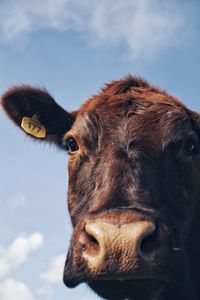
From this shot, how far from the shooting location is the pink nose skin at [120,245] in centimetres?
673

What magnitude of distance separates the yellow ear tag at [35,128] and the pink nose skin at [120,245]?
4.99 metres

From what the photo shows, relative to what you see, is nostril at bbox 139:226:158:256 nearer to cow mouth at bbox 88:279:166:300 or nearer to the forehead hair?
cow mouth at bbox 88:279:166:300

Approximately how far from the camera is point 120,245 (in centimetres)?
675

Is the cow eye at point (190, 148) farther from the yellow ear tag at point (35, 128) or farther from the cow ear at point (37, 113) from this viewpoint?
the yellow ear tag at point (35, 128)

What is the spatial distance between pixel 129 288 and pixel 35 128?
208 inches

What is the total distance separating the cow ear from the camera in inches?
442

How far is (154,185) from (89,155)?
140 cm

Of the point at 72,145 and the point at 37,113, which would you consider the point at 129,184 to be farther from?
the point at 37,113

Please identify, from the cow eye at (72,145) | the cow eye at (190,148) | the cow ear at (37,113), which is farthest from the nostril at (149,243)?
the cow ear at (37,113)

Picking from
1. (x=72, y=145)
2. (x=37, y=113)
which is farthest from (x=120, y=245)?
(x=37, y=113)

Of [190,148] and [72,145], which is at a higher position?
[72,145]

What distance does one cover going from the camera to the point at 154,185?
8.30 meters

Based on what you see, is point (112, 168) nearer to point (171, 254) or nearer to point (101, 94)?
point (171, 254)

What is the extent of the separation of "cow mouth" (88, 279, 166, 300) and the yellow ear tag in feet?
15.8
